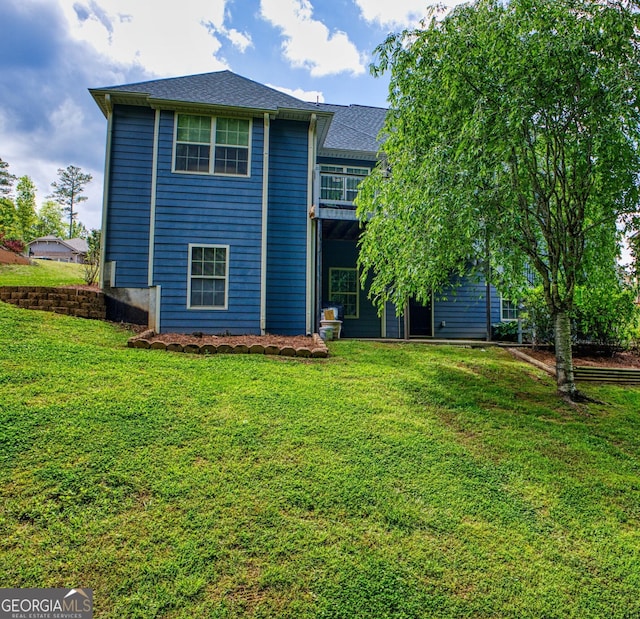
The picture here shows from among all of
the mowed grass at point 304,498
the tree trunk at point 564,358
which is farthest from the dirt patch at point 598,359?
the mowed grass at point 304,498

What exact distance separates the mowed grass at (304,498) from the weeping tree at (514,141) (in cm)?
216

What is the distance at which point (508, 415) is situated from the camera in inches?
192

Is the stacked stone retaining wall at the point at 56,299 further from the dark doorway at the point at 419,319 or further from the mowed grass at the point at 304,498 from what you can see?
the dark doorway at the point at 419,319

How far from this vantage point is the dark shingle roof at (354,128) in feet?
38.9

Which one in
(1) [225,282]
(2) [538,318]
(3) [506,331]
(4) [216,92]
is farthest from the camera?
(3) [506,331]

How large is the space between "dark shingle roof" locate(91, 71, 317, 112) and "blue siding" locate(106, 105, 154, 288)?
548mm

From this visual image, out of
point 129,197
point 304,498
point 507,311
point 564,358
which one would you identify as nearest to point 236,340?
point 129,197

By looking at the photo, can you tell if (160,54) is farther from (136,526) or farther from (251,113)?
(136,526)

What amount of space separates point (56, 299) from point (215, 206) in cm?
396

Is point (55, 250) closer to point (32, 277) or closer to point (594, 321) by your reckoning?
point (32, 277)

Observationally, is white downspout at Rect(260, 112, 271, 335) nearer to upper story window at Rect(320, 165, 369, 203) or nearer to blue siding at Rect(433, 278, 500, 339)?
upper story window at Rect(320, 165, 369, 203)

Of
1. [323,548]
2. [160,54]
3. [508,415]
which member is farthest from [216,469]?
[160,54]

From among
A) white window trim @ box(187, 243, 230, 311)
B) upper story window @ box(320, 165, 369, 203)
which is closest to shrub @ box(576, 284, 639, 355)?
upper story window @ box(320, 165, 369, 203)

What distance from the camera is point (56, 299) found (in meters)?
8.14
